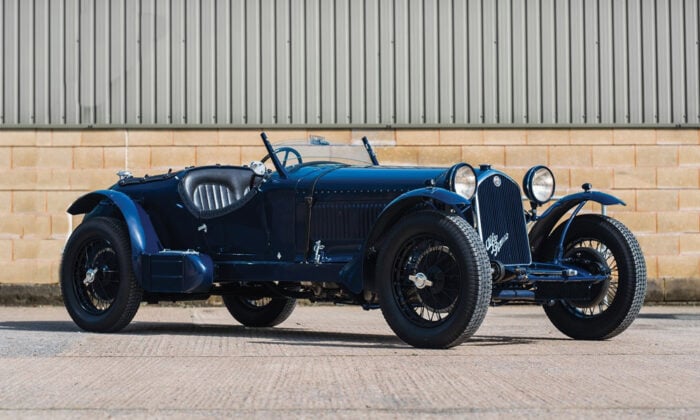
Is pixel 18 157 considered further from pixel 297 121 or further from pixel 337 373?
pixel 337 373

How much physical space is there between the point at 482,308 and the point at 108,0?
9174 millimetres

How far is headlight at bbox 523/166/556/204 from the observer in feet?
31.3

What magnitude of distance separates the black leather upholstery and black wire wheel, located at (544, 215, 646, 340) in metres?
2.48

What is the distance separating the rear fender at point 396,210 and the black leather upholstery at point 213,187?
1539 mm

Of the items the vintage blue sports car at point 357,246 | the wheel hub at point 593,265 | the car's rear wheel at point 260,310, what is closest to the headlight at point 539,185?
the vintage blue sports car at point 357,246

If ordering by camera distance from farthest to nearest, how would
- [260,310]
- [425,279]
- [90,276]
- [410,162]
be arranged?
[410,162], [260,310], [90,276], [425,279]

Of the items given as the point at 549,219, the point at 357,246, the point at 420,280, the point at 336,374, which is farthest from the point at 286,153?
the point at 336,374

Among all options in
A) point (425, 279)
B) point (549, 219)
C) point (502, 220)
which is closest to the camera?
point (425, 279)

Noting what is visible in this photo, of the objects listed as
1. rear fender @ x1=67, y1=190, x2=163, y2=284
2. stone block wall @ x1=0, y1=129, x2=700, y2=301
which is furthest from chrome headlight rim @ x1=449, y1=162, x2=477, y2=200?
stone block wall @ x1=0, y1=129, x2=700, y2=301

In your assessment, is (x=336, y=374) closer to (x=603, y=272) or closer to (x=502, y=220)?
(x=502, y=220)

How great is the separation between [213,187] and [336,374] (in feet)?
12.2

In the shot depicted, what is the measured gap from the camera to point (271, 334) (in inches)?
386

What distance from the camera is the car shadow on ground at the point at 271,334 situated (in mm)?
8875

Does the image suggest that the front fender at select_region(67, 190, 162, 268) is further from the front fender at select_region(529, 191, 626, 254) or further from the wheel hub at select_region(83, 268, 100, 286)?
the front fender at select_region(529, 191, 626, 254)
